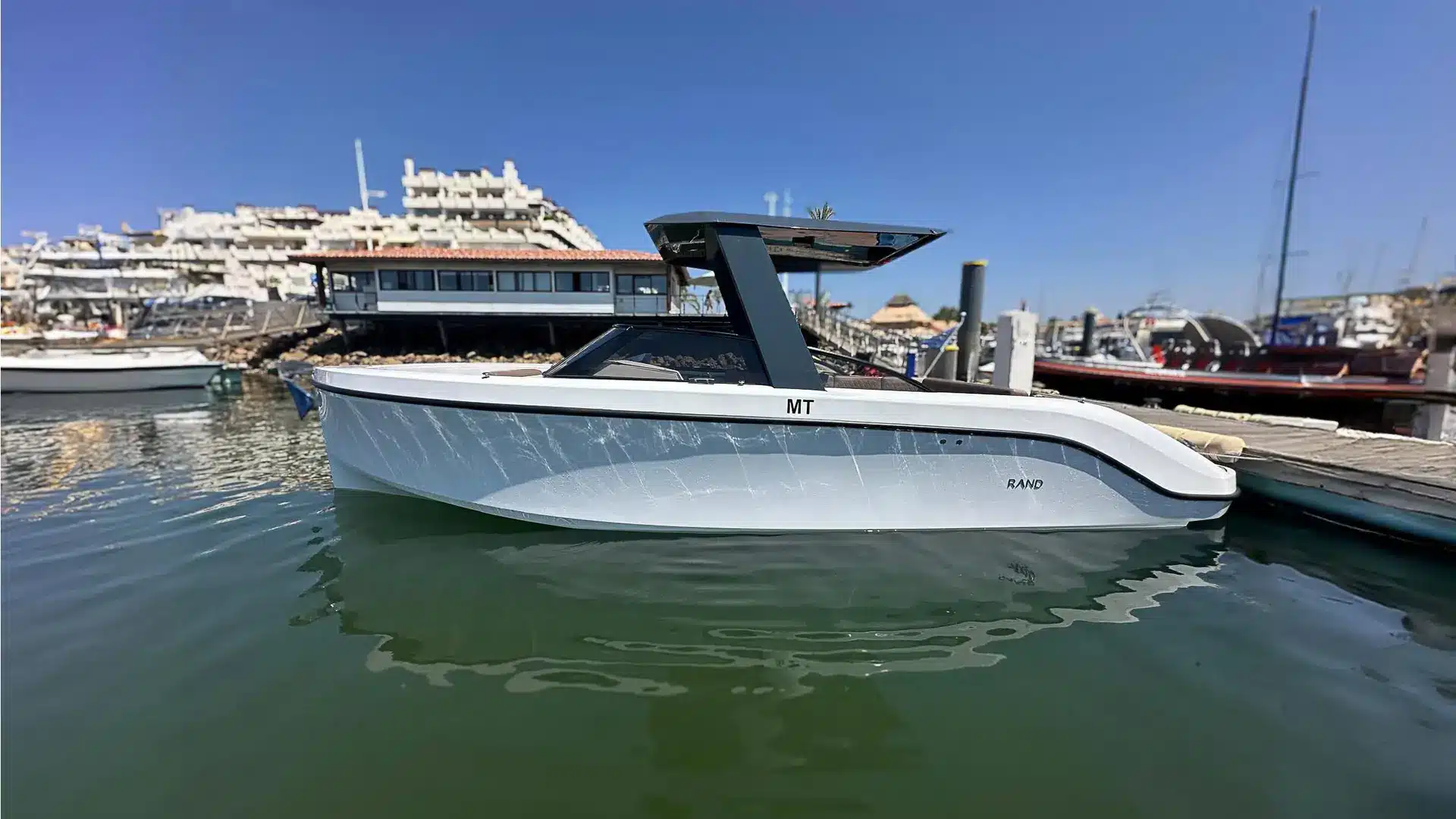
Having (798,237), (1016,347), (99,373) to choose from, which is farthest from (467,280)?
(798,237)

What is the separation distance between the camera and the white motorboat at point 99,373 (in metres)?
14.2

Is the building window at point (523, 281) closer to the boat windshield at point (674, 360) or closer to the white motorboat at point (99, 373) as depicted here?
the white motorboat at point (99, 373)

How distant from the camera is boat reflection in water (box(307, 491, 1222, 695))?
270 centimetres

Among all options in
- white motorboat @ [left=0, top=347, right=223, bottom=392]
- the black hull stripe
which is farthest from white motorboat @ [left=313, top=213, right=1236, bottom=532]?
white motorboat @ [left=0, top=347, right=223, bottom=392]

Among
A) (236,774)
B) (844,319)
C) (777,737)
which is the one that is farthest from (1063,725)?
(844,319)

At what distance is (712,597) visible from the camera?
10.8 feet

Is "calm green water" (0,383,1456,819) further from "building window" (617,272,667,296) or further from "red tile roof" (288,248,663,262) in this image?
"building window" (617,272,667,296)

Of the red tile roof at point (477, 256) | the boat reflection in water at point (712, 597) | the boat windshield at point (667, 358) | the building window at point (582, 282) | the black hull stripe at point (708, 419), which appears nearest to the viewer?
the boat reflection in water at point (712, 597)

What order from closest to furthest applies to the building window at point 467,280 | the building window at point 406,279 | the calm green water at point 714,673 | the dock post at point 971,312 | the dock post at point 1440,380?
the calm green water at point 714,673 → the dock post at point 1440,380 → the dock post at point 971,312 → the building window at point 406,279 → the building window at point 467,280

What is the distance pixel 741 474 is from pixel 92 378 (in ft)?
64.8

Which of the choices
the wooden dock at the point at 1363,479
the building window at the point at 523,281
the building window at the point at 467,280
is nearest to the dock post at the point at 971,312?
the wooden dock at the point at 1363,479

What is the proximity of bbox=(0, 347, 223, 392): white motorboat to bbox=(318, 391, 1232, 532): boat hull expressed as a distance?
1615 cm

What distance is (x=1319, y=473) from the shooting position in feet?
15.0

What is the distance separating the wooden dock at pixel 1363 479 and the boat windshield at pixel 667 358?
472cm
